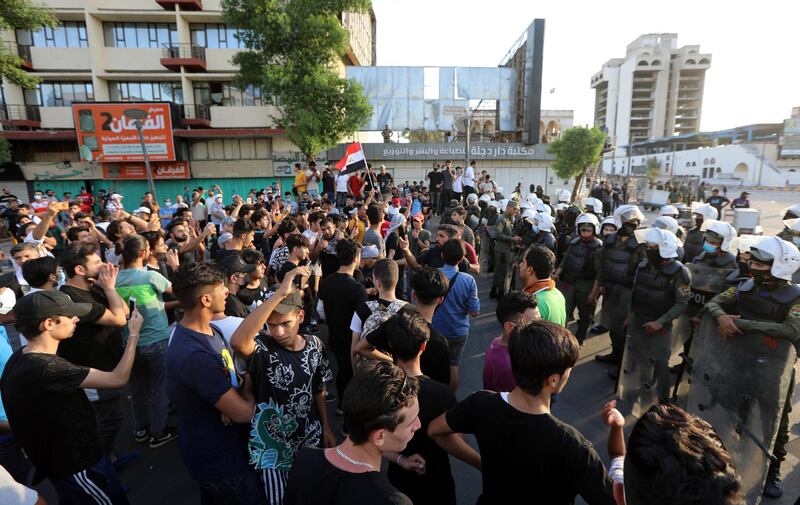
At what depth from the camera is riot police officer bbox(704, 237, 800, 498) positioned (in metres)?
3.11

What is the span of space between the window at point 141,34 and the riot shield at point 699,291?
92.2 feet

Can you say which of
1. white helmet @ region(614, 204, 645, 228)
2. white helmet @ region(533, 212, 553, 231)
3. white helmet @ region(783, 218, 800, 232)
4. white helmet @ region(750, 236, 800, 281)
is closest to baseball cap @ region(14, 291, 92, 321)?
white helmet @ region(750, 236, 800, 281)

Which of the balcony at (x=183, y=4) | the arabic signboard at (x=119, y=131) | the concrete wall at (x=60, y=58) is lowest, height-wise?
the arabic signboard at (x=119, y=131)

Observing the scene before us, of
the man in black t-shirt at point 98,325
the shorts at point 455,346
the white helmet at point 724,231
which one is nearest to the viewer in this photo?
the man in black t-shirt at point 98,325

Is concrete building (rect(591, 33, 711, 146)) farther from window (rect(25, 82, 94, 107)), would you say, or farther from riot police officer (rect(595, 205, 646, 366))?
riot police officer (rect(595, 205, 646, 366))

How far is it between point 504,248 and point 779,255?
4.93 metres

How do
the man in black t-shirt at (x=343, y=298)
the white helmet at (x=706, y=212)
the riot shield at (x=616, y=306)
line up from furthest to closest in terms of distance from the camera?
the white helmet at (x=706, y=212), the riot shield at (x=616, y=306), the man in black t-shirt at (x=343, y=298)

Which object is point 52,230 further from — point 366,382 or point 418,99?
point 418,99

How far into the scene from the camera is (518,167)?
26359 mm

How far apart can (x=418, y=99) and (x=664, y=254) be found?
81.2 feet

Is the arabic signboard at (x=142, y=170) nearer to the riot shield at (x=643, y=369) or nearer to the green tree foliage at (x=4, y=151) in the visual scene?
the green tree foliage at (x=4, y=151)

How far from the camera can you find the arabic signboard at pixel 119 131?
22.0 metres

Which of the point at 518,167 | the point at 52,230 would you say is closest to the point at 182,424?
the point at 52,230

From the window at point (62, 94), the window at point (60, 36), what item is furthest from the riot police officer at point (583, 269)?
the window at point (60, 36)
